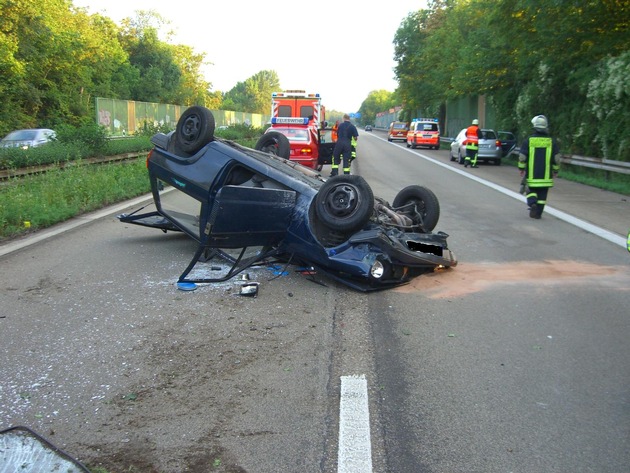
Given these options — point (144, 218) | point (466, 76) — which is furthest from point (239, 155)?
point (466, 76)

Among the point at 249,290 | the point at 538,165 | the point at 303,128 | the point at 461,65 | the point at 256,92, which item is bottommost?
the point at 249,290

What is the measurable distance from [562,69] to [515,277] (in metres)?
17.5

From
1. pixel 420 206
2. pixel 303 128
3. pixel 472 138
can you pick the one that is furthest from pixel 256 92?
pixel 420 206

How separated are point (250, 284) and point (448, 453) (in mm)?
3416

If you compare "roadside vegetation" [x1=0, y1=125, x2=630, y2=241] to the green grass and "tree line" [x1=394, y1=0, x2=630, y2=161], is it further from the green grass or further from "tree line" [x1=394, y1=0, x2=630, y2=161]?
"tree line" [x1=394, y1=0, x2=630, y2=161]

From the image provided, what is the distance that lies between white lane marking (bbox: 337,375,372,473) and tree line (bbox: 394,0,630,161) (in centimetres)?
1508

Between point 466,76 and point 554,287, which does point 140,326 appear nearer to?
point 554,287

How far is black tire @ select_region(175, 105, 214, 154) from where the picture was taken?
718 cm

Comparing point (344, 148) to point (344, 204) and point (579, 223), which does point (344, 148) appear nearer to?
point (579, 223)

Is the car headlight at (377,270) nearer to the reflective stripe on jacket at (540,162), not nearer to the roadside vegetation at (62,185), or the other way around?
the roadside vegetation at (62,185)

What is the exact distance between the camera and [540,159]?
445 inches

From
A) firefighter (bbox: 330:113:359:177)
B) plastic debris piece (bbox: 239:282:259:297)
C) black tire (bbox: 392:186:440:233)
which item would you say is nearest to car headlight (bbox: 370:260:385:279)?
plastic debris piece (bbox: 239:282:259:297)

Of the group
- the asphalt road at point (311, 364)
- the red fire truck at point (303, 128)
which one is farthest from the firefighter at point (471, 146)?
the asphalt road at point (311, 364)

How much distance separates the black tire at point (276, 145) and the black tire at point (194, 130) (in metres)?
2.44
